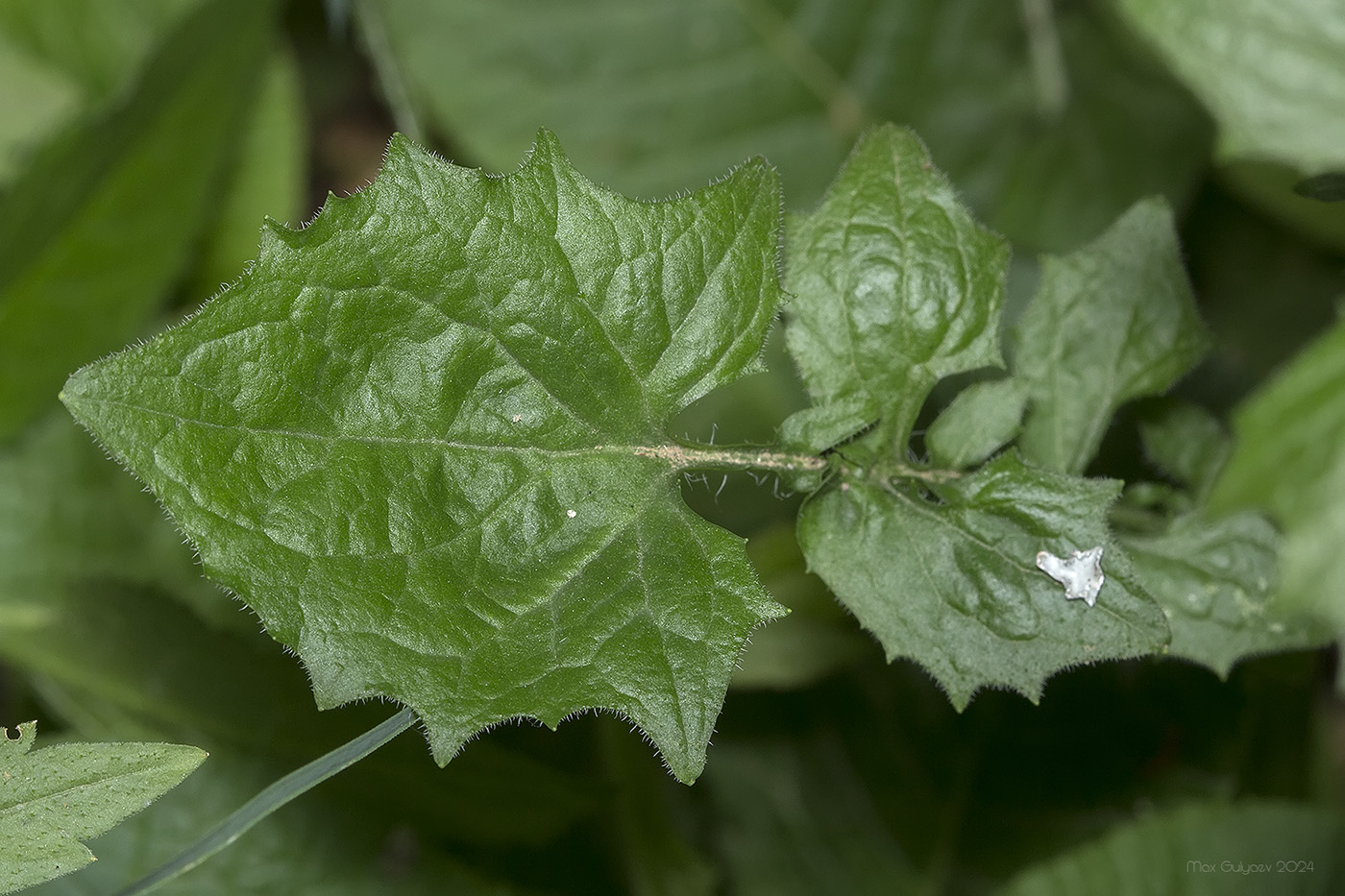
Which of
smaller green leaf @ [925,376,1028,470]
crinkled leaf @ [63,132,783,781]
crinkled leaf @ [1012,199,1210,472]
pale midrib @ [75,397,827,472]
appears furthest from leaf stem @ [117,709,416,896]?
crinkled leaf @ [1012,199,1210,472]

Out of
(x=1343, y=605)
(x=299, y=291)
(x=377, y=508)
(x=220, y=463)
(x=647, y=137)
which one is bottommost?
(x=1343, y=605)

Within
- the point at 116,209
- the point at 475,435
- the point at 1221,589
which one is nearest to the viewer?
the point at 475,435

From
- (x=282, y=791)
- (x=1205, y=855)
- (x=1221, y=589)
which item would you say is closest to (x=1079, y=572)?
(x=1221, y=589)

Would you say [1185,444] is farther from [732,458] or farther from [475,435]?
[475,435]

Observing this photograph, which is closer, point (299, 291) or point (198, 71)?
point (299, 291)

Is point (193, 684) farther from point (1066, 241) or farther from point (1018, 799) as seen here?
point (1066, 241)

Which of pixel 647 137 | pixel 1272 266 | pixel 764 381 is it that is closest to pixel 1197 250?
pixel 1272 266

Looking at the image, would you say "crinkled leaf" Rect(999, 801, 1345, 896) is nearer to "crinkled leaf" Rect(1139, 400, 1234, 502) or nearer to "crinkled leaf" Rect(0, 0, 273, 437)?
"crinkled leaf" Rect(1139, 400, 1234, 502)
